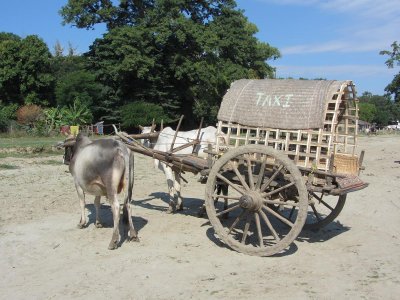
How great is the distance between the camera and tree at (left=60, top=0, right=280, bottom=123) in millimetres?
37031

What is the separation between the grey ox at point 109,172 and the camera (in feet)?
27.0

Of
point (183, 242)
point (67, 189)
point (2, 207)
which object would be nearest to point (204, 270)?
point (183, 242)

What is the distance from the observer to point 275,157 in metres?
6.96

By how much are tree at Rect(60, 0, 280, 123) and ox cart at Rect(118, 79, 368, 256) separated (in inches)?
1161

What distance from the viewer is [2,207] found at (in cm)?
1103

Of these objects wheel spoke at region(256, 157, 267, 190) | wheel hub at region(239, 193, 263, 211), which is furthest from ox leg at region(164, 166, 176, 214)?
wheel spoke at region(256, 157, 267, 190)

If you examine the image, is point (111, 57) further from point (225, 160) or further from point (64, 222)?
point (225, 160)

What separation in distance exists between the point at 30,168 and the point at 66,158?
7411 millimetres

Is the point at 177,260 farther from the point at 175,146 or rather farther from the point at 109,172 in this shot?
the point at 175,146

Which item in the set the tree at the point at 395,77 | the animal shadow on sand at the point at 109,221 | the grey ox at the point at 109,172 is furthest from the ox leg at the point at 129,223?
the tree at the point at 395,77

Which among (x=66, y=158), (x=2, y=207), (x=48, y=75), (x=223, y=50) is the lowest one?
(x=2, y=207)

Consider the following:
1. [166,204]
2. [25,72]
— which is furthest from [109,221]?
[25,72]

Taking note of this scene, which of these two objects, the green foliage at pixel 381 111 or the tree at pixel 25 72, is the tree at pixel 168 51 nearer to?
the tree at pixel 25 72

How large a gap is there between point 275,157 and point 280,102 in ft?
3.75
